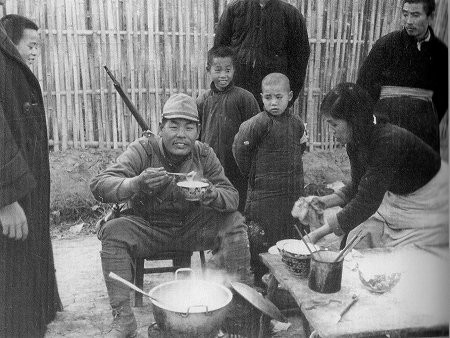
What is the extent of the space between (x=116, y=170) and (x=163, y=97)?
1.88 feet

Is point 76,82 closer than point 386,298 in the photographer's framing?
No

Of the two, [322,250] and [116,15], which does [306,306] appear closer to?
[322,250]

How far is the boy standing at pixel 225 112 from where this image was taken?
362 cm

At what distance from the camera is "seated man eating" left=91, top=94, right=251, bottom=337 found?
296 centimetres

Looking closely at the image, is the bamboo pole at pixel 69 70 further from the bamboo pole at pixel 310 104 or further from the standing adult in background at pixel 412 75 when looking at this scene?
the standing adult in background at pixel 412 75

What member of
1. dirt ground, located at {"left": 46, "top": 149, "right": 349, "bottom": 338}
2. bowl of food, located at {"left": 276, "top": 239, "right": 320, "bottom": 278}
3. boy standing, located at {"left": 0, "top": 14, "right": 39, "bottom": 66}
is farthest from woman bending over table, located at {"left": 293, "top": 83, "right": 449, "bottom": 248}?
boy standing, located at {"left": 0, "top": 14, "right": 39, "bottom": 66}

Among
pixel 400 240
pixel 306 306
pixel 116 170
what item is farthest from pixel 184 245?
pixel 400 240

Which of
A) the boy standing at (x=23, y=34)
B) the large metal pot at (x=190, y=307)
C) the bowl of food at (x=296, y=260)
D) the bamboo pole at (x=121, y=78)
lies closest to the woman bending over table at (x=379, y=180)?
the bowl of food at (x=296, y=260)

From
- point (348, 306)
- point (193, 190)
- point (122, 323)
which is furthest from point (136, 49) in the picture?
point (348, 306)

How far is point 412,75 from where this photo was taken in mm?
2945

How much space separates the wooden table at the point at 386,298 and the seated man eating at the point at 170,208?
1.34 feet

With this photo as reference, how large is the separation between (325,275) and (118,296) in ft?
4.06

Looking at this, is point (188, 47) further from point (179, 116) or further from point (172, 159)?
point (172, 159)

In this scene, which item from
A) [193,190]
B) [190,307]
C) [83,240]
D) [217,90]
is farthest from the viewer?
[217,90]
